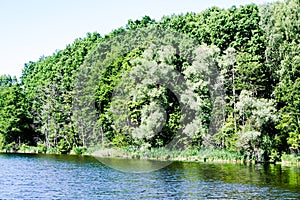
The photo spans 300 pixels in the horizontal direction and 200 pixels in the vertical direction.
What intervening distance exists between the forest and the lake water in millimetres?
8365

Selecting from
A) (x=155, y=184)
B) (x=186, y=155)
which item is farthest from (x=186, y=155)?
(x=155, y=184)

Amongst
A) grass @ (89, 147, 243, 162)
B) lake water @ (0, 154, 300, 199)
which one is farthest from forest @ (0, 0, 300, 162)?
lake water @ (0, 154, 300, 199)

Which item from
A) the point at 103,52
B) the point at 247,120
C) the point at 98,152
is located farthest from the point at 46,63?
the point at 247,120

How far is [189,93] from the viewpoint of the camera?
48438 millimetres

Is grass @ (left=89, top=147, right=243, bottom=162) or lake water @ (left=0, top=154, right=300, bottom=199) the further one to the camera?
Answer: grass @ (left=89, top=147, right=243, bottom=162)

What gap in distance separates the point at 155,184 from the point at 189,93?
22414 mm

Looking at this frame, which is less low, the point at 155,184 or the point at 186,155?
the point at 186,155

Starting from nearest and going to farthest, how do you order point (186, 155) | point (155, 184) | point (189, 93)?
point (155, 184)
point (186, 155)
point (189, 93)

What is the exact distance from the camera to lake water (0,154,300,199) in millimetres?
23062

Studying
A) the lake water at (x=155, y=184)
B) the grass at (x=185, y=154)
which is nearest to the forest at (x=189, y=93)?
the grass at (x=185, y=154)

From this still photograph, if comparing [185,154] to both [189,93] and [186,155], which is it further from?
[189,93]

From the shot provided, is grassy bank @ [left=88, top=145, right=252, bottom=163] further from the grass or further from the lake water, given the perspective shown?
the lake water

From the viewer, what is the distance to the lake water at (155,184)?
75.7ft

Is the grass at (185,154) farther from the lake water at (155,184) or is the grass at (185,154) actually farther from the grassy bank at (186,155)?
the lake water at (155,184)
